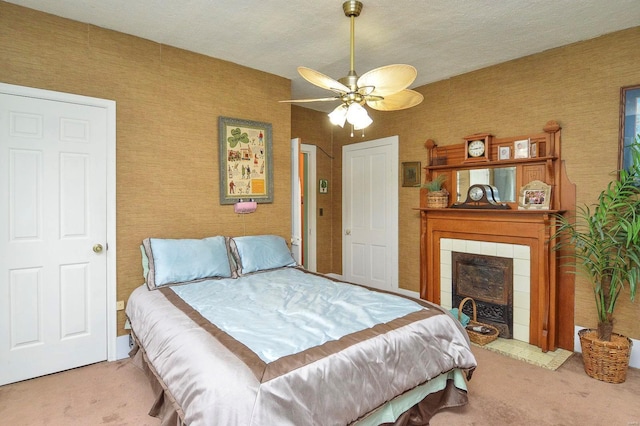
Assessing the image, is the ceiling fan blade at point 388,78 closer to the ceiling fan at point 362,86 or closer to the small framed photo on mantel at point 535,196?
the ceiling fan at point 362,86

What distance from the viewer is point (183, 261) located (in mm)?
2793

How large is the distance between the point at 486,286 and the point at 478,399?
1.44m

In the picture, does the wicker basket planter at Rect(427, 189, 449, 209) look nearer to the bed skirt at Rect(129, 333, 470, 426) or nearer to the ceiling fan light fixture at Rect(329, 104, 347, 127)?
the ceiling fan light fixture at Rect(329, 104, 347, 127)

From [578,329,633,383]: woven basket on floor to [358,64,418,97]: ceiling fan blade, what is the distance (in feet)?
7.79

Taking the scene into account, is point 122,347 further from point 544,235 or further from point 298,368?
point 544,235

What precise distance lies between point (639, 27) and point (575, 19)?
0.56 meters

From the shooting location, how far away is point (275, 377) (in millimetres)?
1362

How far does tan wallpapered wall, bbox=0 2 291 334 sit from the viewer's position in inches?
100

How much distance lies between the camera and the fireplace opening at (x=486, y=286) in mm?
3322

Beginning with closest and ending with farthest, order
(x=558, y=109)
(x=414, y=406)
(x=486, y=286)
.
Result: (x=414, y=406) < (x=558, y=109) < (x=486, y=286)

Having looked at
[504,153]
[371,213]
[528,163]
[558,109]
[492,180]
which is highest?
[558,109]

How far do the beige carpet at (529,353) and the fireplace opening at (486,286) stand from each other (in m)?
0.16

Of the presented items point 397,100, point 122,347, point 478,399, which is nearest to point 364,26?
point 397,100

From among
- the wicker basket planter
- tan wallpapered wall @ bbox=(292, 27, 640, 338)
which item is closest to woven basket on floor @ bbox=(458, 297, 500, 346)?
tan wallpapered wall @ bbox=(292, 27, 640, 338)
